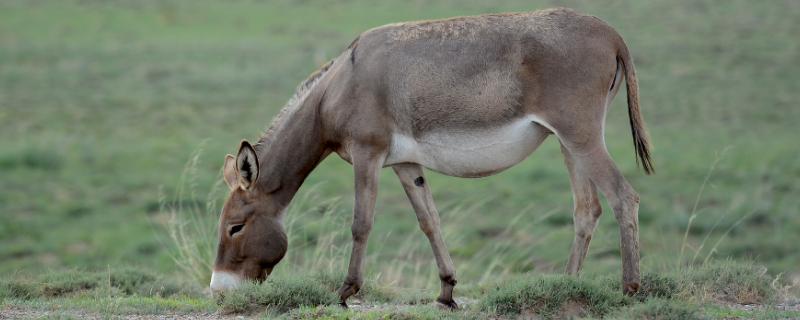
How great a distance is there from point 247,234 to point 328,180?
38.0 ft

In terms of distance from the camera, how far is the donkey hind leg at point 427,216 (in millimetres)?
8773

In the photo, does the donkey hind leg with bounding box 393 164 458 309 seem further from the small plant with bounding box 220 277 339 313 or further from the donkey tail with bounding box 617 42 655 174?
the donkey tail with bounding box 617 42 655 174

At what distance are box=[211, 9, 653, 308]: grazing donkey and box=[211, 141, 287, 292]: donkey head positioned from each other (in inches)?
0.4

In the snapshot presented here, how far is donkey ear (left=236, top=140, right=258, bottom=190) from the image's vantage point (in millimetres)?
8844

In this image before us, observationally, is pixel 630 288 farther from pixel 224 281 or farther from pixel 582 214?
pixel 224 281

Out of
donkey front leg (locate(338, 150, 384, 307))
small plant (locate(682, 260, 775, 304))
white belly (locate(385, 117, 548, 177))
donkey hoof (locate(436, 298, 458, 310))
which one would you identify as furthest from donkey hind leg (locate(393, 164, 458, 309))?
small plant (locate(682, 260, 775, 304))

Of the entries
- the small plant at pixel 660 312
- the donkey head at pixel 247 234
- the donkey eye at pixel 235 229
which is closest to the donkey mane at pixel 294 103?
the donkey head at pixel 247 234

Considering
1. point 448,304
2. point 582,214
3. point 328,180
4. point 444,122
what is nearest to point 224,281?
point 448,304

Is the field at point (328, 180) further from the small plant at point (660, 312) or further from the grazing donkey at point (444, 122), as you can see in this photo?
the grazing donkey at point (444, 122)

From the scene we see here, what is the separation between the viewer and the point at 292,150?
29.8 feet

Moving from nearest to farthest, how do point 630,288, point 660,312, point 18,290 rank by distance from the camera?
point 660,312, point 630,288, point 18,290

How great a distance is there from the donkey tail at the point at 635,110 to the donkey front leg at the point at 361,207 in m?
2.04

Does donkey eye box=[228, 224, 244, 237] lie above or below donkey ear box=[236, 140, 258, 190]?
below

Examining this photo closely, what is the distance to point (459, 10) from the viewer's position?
37.8 meters
